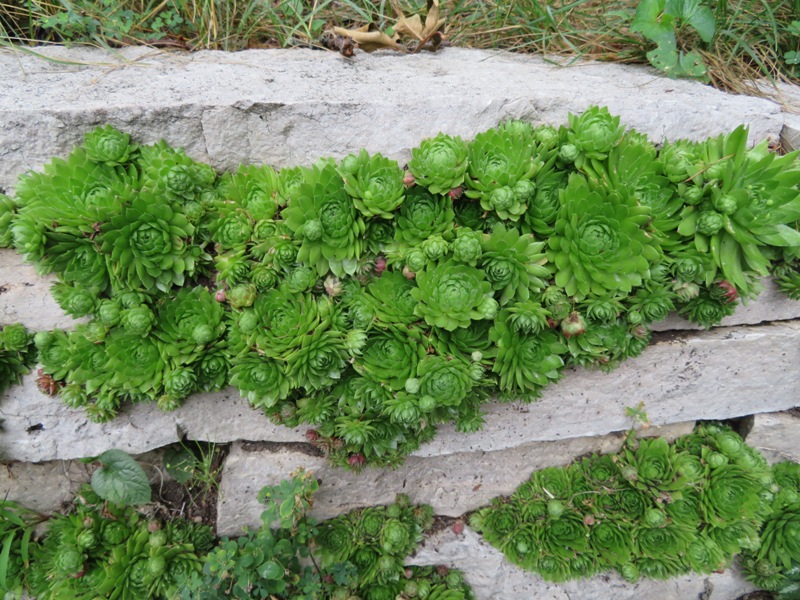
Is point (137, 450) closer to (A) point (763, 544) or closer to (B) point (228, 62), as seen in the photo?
(B) point (228, 62)

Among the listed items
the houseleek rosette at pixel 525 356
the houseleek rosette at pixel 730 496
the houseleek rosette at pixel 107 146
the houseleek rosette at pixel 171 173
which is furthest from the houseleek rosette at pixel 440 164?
the houseleek rosette at pixel 730 496

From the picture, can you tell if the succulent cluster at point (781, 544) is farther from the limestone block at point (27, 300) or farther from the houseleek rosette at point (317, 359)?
the limestone block at point (27, 300)

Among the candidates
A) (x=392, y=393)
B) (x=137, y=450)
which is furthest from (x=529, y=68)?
(x=137, y=450)

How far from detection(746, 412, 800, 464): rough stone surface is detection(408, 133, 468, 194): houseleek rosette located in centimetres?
244

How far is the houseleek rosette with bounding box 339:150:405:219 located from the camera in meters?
2.07

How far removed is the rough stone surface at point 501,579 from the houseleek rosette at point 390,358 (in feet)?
4.41

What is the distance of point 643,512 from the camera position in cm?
275

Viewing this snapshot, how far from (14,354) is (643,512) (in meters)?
3.48

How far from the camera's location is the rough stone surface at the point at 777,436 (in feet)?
9.48

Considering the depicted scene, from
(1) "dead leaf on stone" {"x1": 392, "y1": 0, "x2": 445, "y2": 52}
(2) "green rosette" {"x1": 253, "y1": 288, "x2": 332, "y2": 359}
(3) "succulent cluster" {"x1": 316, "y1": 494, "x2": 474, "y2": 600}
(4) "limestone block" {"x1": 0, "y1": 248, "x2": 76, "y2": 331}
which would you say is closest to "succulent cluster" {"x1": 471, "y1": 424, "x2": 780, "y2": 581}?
(3) "succulent cluster" {"x1": 316, "y1": 494, "x2": 474, "y2": 600}

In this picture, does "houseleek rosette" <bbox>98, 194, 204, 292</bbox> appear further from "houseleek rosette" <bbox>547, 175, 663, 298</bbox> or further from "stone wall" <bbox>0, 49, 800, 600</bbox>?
"houseleek rosette" <bbox>547, 175, 663, 298</bbox>

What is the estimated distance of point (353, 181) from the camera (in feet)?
6.82

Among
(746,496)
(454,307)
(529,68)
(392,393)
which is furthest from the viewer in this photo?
(529,68)

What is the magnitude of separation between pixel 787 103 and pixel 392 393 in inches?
109
